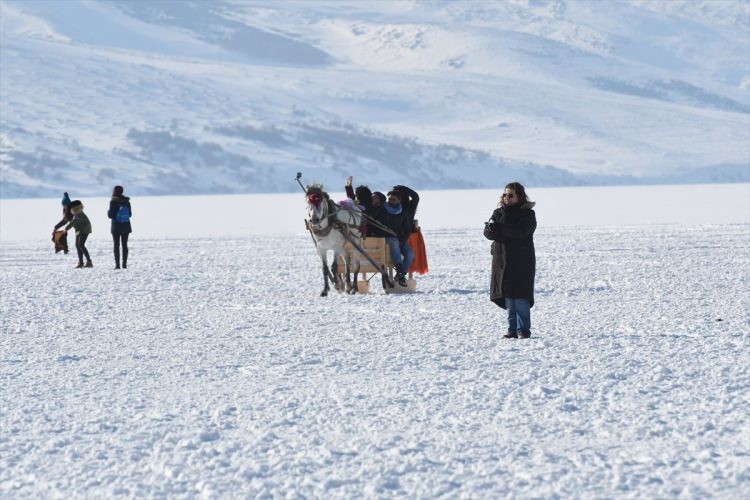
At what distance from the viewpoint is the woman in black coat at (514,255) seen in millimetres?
11055

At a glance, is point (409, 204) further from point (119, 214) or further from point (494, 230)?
point (119, 214)

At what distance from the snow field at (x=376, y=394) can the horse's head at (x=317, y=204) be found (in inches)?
41.5

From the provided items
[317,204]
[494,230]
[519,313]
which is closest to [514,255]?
[494,230]

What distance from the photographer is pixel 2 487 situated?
6.32 m

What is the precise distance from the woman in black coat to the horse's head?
4.67m

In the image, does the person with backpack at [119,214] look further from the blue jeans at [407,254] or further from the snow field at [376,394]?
the blue jeans at [407,254]

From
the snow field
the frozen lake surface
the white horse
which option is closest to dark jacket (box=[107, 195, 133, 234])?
the frozen lake surface

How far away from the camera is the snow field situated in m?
6.44

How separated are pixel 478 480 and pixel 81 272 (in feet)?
55.0

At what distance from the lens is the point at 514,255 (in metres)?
11.2

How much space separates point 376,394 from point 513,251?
286 cm

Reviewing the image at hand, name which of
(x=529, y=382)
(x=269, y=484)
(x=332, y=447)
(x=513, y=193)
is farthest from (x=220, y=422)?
(x=513, y=193)

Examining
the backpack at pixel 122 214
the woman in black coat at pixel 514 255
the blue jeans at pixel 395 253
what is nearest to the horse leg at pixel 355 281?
the blue jeans at pixel 395 253

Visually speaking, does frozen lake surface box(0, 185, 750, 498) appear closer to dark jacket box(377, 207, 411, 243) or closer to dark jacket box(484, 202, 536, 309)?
dark jacket box(484, 202, 536, 309)
